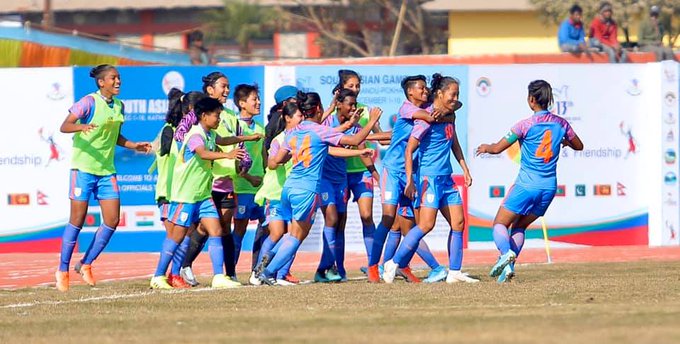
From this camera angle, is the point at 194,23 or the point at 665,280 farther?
the point at 194,23

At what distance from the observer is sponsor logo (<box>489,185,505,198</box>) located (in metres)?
21.8

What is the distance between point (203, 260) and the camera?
2053 cm

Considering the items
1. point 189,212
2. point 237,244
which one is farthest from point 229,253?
point 189,212

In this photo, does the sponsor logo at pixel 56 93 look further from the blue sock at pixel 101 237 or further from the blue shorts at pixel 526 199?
the blue shorts at pixel 526 199

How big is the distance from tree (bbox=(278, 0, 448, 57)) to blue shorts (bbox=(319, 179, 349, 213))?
2779cm

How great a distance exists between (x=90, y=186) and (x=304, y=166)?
2245 millimetres

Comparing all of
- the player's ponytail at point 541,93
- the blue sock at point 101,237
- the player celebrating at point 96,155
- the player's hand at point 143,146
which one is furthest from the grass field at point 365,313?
the player's ponytail at point 541,93

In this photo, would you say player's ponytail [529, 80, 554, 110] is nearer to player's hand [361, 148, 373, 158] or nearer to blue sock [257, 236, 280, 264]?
player's hand [361, 148, 373, 158]

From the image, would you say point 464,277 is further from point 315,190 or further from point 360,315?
point 360,315

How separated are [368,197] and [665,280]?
2989mm

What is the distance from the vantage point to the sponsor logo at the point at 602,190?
22000 mm

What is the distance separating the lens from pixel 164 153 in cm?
1498

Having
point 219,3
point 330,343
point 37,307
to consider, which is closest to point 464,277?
point 37,307

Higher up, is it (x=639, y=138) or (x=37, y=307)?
(x=639, y=138)
